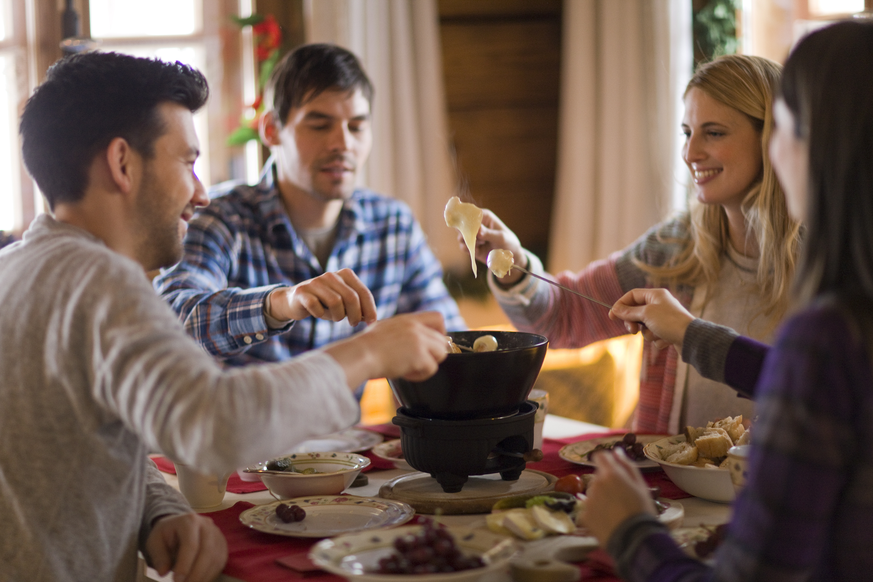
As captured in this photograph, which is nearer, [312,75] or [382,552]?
[382,552]

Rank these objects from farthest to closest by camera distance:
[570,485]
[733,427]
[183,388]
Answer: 1. [733,427]
2. [570,485]
3. [183,388]

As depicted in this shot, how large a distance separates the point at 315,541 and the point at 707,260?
130 cm

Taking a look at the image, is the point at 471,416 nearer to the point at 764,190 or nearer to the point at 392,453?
the point at 392,453

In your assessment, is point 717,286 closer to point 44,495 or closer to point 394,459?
point 394,459

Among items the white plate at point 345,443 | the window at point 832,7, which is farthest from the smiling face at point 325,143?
the window at point 832,7

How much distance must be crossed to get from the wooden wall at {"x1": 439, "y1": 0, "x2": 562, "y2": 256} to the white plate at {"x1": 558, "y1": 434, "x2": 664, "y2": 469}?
2.28 meters

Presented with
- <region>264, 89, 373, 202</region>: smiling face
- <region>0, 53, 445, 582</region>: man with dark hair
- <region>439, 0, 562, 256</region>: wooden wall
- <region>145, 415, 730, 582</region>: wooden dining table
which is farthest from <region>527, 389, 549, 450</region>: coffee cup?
<region>439, 0, 562, 256</region>: wooden wall

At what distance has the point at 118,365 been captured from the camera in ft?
3.03

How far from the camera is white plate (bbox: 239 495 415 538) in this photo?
1.20m

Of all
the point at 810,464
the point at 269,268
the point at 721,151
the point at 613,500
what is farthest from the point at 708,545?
the point at 269,268

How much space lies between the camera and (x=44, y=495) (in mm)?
1044

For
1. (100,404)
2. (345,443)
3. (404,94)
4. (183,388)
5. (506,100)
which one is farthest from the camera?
(506,100)

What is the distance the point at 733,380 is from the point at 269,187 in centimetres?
164

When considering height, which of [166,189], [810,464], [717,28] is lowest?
[810,464]
